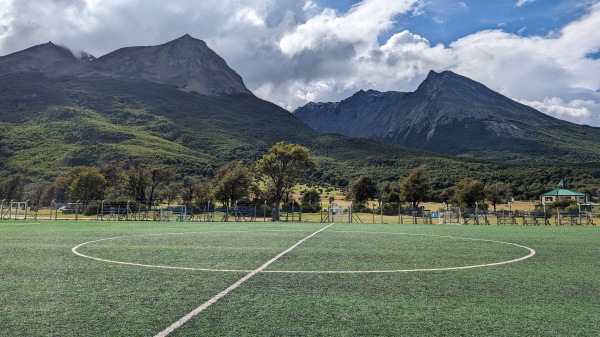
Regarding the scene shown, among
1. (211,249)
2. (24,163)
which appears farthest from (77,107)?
(211,249)

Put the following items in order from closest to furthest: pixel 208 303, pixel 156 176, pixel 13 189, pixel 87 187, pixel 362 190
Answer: pixel 208 303 < pixel 87 187 < pixel 156 176 < pixel 13 189 < pixel 362 190

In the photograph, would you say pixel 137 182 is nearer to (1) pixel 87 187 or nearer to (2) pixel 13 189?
(1) pixel 87 187

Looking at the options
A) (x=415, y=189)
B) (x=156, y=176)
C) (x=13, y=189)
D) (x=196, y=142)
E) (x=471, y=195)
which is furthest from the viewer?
(x=196, y=142)

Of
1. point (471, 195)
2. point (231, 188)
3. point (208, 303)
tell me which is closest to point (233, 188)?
point (231, 188)

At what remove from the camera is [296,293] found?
5855 mm

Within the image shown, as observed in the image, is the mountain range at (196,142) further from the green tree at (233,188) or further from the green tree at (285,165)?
the green tree at (285,165)

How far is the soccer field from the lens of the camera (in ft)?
14.5

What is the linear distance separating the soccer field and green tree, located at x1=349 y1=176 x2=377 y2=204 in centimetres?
7418

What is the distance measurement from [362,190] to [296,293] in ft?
264

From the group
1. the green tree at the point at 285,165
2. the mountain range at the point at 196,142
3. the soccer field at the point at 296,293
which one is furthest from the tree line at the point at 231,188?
the soccer field at the point at 296,293

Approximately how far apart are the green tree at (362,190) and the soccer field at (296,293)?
243ft

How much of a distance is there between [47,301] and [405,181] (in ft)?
244

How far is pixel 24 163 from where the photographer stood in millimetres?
→ 101438

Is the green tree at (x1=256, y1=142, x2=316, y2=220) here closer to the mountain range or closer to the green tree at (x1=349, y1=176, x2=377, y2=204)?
the green tree at (x1=349, y1=176, x2=377, y2=204)
